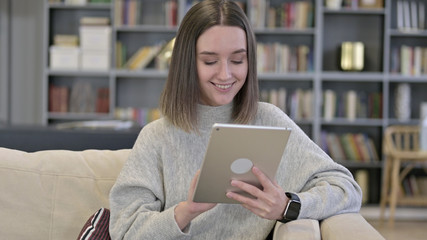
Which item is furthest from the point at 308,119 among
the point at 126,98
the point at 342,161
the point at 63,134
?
the point at 63,134

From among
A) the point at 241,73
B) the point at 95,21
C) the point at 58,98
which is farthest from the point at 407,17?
the point at 241,73

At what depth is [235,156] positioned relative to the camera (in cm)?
157

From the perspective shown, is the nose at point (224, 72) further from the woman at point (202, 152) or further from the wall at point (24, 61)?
the wall at point (24, 61)

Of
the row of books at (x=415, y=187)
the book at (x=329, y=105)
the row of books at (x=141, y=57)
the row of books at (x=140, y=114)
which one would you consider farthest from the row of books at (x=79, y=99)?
the row of books at (x=415, y=187)

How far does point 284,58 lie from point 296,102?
0.37 meters

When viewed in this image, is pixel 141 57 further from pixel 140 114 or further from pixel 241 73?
pixel 241 73

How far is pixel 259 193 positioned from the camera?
1635 mm

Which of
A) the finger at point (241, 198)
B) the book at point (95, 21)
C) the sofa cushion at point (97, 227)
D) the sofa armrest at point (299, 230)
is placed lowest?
the sofa cushion at point (97, 227)

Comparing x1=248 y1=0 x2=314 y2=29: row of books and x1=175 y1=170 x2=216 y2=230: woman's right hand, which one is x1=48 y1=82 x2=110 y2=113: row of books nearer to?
x1=248 y1=0 x2=314 y2=29: row of books

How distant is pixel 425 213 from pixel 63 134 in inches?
149

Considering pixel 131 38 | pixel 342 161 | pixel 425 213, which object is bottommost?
pixel 425 213

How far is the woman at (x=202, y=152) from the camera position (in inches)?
72.5

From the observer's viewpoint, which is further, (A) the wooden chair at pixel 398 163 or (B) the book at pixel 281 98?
(B) the book at pixel 281 98

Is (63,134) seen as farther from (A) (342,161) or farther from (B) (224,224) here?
(A) (342,161)
